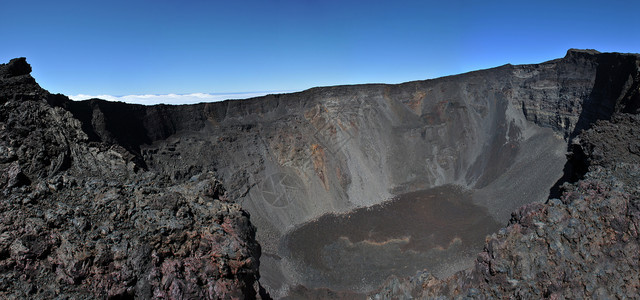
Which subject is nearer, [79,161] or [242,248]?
[242,248]

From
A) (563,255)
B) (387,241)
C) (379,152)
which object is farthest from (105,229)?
(379,152)

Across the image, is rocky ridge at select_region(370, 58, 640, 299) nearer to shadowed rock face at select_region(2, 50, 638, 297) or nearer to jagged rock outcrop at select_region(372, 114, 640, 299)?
jagged rock outcrop at select_region(372, 114, 640, 299)

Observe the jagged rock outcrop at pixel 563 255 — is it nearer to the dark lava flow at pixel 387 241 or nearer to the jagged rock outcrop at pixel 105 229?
the jagged rock outcrop at pixel 105 229

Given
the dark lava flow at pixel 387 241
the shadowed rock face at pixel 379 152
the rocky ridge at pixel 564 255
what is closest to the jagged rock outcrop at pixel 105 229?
the rocky ridge at pixel 564 255

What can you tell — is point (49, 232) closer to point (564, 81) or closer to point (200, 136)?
point (200, 136)

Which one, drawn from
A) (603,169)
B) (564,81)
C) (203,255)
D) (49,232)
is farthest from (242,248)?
(564,81)

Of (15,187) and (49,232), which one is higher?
(15,187)

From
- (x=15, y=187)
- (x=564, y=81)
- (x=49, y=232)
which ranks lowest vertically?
(x=49, y=232)

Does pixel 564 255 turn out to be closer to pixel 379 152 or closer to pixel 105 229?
pixel 105 229
